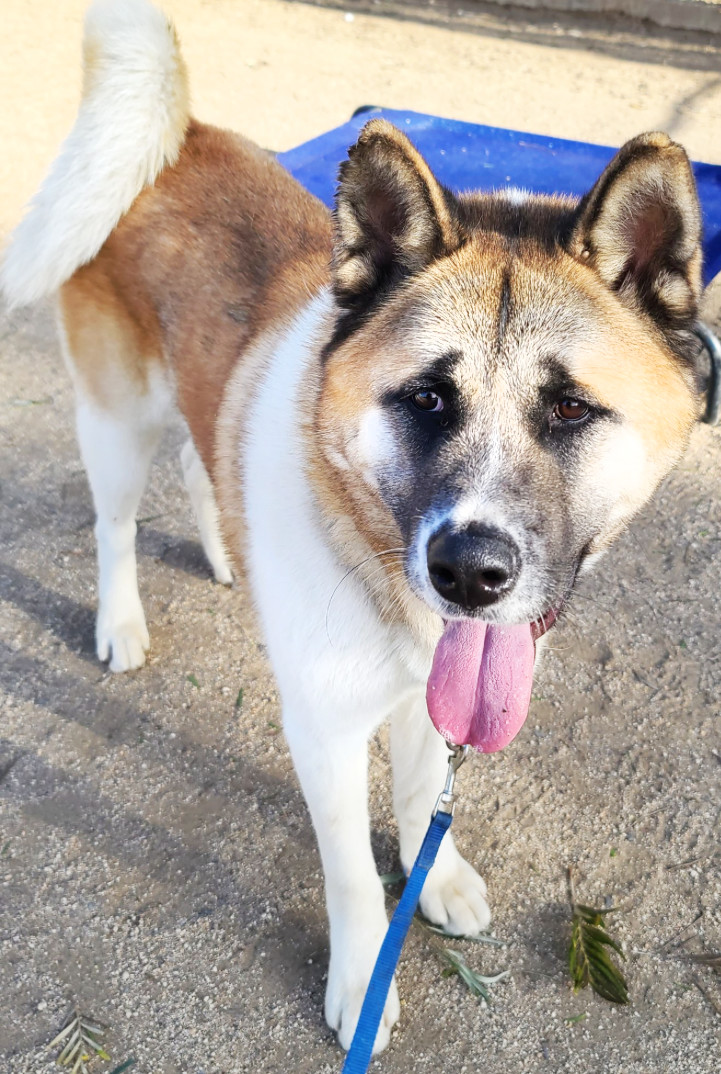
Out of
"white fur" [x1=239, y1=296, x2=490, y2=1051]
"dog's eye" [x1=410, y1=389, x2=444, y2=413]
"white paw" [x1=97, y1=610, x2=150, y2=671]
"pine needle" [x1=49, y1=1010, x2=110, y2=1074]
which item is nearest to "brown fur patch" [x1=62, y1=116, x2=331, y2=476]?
"white fur" [x1=239, y1=296, x2=490, y2=1051]

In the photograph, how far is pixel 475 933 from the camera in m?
2.23

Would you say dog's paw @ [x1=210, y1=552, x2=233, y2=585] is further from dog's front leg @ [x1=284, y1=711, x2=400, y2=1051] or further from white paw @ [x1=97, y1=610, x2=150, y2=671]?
dog's front leg @ [x1=284, y1=711, x2=400, y2=1051]

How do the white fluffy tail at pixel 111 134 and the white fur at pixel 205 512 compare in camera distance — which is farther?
the white fur at pixel 205 512

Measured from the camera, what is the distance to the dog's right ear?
1.50m

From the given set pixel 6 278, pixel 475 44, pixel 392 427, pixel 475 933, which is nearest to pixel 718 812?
pixel 475 933

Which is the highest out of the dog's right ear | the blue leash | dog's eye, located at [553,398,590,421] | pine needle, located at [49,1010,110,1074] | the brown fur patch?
the dog's right ear

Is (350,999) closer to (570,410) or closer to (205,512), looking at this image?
(570,410)

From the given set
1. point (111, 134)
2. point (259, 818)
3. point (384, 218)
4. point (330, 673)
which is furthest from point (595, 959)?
point (111, 134)

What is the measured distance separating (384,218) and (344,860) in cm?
136

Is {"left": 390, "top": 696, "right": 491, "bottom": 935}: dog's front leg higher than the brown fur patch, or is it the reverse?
the brown fur patch

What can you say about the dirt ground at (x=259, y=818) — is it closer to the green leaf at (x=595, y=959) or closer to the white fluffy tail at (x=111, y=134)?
the green leaf at (x=595, y=959)

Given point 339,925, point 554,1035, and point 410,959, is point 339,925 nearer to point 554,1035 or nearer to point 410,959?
point 410,959

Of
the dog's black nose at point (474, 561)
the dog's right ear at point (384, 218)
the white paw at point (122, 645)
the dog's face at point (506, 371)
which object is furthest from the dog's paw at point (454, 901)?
the dog's right ear at point (384, 218)

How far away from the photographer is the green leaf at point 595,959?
2109 millimetres
